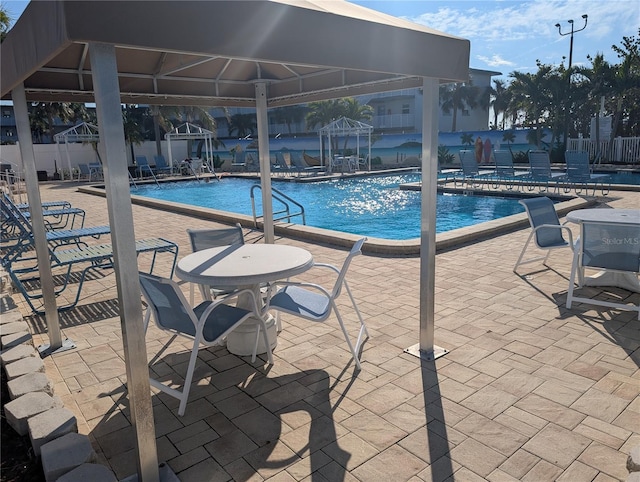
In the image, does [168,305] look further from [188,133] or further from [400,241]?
[188,133]

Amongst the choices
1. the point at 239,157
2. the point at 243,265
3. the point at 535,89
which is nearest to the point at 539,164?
the point at 243,265

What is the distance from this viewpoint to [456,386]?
9.32 ft

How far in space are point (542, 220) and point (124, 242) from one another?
14.3ft

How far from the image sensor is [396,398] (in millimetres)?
2730

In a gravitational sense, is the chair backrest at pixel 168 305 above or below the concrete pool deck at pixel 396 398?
above

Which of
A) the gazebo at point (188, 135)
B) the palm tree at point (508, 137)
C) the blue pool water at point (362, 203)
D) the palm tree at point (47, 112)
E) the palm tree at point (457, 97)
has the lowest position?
the blue pool water at point (362, 203)

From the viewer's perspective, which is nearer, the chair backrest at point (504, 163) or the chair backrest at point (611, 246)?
the chair backrest at point (611, 246)

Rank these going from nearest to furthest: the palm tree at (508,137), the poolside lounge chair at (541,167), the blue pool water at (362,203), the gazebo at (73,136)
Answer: the blue pool water at (362,203) → the poolside lounge chair at (541,167) → the gazebo at (73,136) → the palm tree at (508,137)

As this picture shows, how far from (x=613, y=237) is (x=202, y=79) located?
392 centimetres

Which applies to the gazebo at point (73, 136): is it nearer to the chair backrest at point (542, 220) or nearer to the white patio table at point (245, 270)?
the white patio table at point (245, 270)

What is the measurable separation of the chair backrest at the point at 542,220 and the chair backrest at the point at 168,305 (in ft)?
11.8

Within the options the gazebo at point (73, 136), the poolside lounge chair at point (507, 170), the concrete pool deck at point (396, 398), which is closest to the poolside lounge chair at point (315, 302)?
the concrete pool deck at point (396, 398)

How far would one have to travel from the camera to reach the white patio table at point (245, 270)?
2842 mm

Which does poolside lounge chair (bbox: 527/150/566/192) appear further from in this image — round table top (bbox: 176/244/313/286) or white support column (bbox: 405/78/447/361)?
round table top (bbox: 176/244/313/286)
